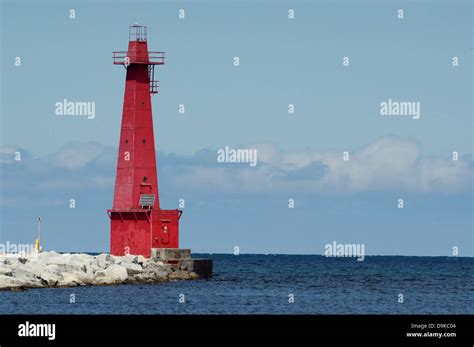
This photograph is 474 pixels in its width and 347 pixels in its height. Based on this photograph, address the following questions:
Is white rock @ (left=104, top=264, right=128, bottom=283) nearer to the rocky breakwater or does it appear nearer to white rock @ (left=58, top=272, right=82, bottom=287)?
the rocky breakwater

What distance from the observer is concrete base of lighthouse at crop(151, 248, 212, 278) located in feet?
183

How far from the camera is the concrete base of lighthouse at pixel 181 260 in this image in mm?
55844

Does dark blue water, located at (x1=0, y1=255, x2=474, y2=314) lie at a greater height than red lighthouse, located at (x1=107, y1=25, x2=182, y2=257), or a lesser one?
lesser

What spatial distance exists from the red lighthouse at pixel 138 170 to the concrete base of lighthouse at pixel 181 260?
15.4 inches

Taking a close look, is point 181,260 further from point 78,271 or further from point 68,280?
point 68,280

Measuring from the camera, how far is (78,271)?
171 feet

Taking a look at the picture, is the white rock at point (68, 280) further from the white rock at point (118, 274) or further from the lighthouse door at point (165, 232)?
the lighthouse door at point (165, 232)

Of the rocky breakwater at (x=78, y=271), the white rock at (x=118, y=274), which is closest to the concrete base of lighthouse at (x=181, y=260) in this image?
the rocky breakwater at (x=78, y=271)

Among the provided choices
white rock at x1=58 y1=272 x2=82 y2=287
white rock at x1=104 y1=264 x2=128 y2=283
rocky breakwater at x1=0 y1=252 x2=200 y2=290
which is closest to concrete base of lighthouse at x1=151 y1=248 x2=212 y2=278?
rocky breakwater at x1=0 y1=252 x2=200 y2=290

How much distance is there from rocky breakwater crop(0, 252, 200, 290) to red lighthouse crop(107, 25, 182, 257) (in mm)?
1446

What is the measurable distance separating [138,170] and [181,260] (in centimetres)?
549

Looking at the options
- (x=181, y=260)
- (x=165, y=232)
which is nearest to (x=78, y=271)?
(x=165, y=232)
